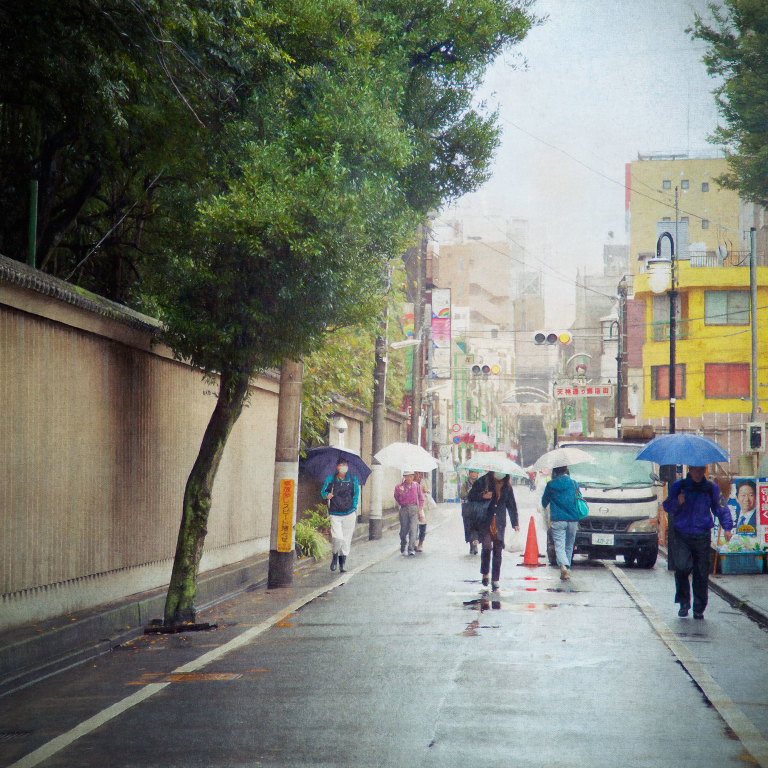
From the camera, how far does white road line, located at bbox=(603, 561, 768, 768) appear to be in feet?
20.6

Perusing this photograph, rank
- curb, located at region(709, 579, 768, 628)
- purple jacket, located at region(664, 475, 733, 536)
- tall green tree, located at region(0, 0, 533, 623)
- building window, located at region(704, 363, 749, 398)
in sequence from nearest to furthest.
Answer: tall green tree, located at region(0, 0, 533, 623) < curb, located at region(709, 579, 768, 628) < purple jacket, located at region(664, 475, 733, 536) < building window, located at region(704, 363, 749, 398)

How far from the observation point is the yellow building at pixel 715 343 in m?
53.1

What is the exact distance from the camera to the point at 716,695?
7.81 m

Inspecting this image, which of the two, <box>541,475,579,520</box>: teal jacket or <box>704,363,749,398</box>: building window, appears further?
<box>704,363,749,398</box>: building window

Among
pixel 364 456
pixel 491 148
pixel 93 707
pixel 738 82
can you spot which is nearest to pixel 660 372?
pixel 364 456

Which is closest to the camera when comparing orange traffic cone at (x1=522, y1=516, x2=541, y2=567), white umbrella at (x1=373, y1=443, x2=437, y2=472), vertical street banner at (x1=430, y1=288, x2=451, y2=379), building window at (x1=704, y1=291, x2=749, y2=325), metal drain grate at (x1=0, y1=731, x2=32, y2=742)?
metal drain grate at (x1=0, y1=731, x2=32, y2=742)

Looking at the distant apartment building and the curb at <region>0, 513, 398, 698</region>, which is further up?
Answer: the distant apartment building

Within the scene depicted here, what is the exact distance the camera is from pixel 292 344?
40.7 ft

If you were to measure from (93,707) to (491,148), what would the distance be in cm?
1072

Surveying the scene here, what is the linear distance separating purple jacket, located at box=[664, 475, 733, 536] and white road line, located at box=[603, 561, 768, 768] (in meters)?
1.13

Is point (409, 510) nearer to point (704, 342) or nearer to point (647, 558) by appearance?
point (647, 558)

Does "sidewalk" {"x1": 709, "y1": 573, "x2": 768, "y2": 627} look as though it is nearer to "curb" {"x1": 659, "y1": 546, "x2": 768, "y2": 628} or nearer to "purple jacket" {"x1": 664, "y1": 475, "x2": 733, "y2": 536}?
"curb" {"x1": 659, "y1": 546, "x2": 768, "y2": 628}

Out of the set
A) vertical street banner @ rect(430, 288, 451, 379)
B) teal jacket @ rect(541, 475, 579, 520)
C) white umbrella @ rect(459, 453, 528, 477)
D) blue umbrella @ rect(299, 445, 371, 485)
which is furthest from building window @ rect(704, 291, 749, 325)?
white umbrella @ rect(459, 453, 528, 477)

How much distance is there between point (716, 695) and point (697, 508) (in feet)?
16.9
